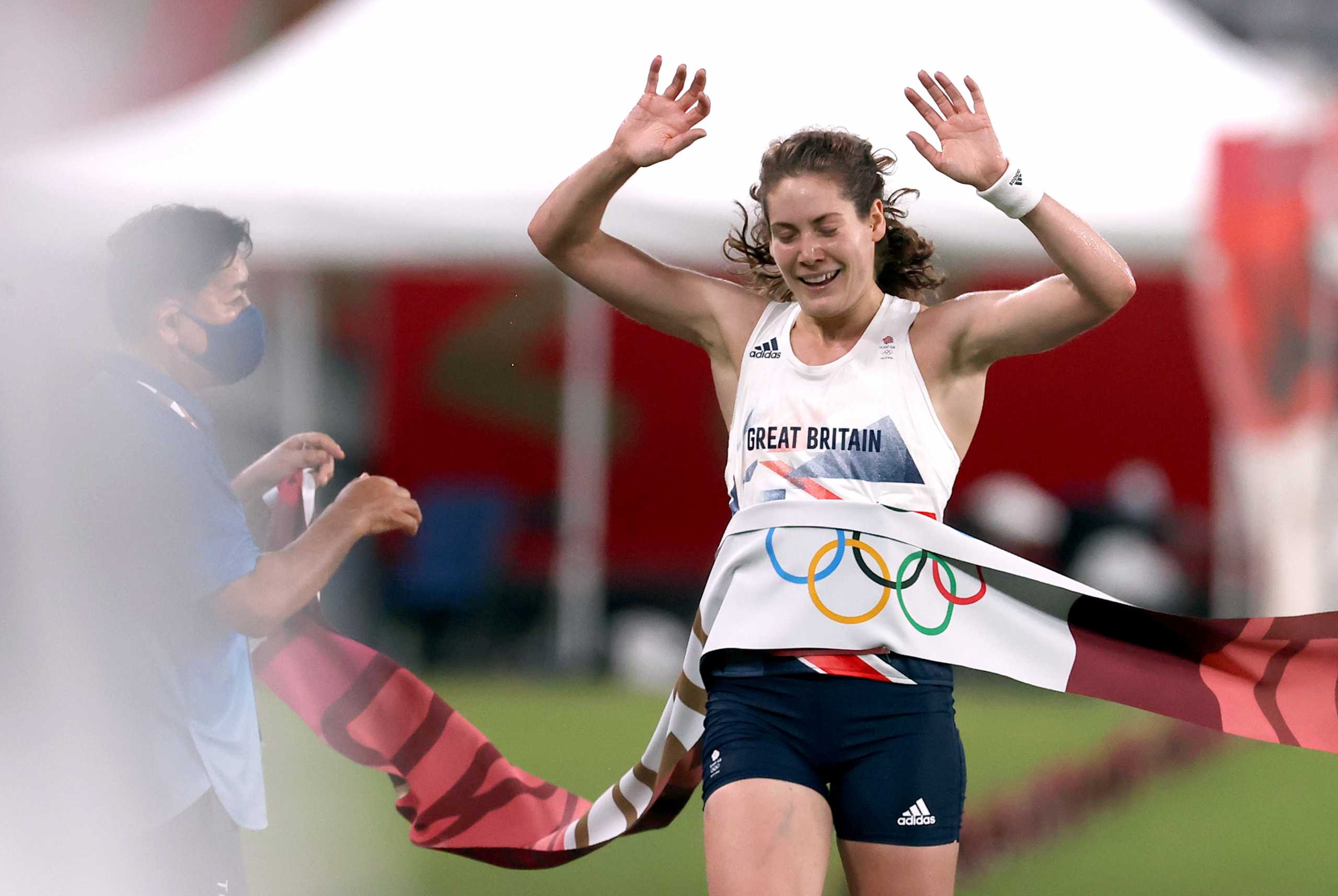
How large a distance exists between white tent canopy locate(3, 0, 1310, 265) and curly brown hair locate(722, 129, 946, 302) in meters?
3.90

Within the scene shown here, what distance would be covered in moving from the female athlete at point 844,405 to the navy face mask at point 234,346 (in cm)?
69

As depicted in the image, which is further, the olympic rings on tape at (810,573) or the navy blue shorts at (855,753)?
the olympic rings on tape at (810,573)

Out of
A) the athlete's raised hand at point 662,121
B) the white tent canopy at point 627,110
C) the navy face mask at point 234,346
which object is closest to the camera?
the athlete's raised hand at point 662,121

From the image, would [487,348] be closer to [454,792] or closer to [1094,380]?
[1094,380]

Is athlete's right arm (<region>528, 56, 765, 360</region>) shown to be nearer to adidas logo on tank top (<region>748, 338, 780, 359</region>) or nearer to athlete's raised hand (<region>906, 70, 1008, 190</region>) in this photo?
adidas logo on tank top (<region>748, 338, 780, 359</region>)

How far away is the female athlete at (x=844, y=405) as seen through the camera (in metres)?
3.10

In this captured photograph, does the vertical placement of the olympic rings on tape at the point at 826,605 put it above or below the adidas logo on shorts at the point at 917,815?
above

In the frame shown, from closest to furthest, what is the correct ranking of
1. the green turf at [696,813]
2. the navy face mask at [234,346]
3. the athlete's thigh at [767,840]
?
the athlete's thigh at [767,840] → the navy face mask at [234,346] → the green turf at [696,813]

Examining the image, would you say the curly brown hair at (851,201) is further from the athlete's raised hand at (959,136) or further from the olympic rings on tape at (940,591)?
the olympic rings on tape at (940,591)

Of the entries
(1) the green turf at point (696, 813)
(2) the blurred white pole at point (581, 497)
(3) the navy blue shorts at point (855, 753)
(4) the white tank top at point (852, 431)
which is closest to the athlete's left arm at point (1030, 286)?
(4) the white tank top at point (852, 431)

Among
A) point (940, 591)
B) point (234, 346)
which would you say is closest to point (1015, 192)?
point (940, 591)

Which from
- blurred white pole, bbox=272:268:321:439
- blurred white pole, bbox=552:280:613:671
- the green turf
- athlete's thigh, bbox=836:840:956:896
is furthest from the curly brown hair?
blurred white pole, bbox=552:280:613:671

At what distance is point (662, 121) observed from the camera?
335 centimetres

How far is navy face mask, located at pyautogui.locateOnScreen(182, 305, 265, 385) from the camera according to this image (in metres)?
3.43
